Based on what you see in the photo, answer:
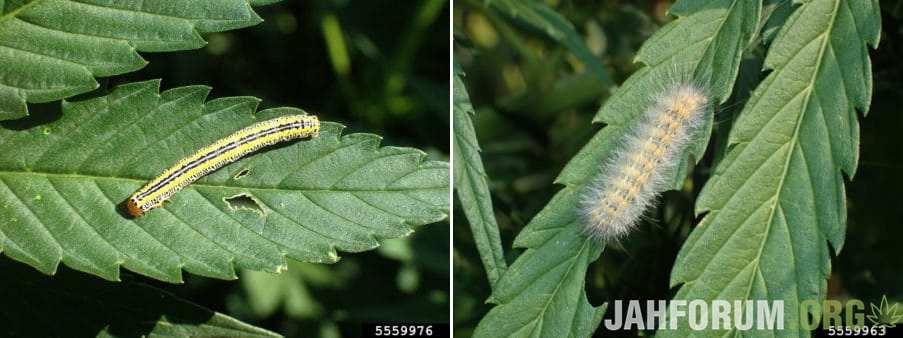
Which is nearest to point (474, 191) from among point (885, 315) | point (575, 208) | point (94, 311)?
point (575, 208)

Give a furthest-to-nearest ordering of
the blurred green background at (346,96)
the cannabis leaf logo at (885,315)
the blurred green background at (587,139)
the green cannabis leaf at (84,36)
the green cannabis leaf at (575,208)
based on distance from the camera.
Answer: the blurred green background at (346,96) → the blurred green background at (587,139) → the cannabis leaf logo at (885,315) → the green cannabis leaf at (575,208) → the green cannabis leaf at (84,36)

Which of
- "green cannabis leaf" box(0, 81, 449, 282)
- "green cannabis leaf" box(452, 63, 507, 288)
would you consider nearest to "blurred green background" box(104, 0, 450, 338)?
"green cannabis leaf" box(452, 63, 507, 288)

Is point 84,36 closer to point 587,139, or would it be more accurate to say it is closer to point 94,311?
point 94,311

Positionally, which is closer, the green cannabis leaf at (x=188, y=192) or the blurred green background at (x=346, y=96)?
the green cannabis leaf at (x=188, y=192)

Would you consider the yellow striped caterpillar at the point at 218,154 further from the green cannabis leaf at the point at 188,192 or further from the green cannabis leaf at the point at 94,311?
the green cannabis leaf at the point at 94,311

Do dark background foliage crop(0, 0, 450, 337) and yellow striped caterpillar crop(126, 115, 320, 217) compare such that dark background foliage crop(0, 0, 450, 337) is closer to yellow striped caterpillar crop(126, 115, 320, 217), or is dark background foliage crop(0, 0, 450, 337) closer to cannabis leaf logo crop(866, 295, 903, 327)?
yellow striped caterpillar crop(126, 115, 320, 217)

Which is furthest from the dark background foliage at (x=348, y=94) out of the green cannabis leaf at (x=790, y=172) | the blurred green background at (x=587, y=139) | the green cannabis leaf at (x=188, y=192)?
the green cannabis leaf at (x=790, y=172)
